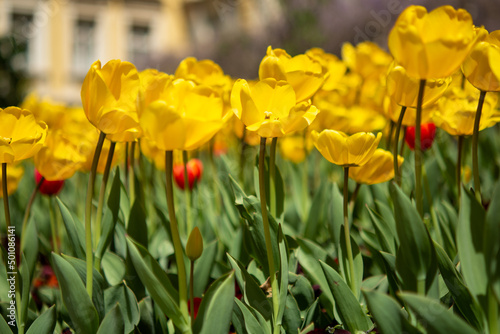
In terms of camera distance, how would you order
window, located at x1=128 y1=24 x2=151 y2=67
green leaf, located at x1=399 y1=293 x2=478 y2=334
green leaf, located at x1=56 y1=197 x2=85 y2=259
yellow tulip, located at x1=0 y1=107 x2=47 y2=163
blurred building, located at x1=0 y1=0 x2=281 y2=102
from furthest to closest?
window, located at x1=128 y1=24 x2=151 y2=67 < blurred building, located at x1=0 y1=0 x2=281 y2=102 < green leaf, located at x1=56 y1=197 x2=85 y2=259 < yellow tulip, located at x1=0 y1=107 x2=47 y2=163 < green leaf, located at x1=399 y1=293 x2=478 y2=334

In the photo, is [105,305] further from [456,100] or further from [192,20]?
[192,20]

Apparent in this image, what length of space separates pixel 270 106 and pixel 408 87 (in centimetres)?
20

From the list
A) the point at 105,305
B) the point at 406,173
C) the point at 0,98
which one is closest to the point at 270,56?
the point at 105,305

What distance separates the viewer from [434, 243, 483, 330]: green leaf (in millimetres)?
591

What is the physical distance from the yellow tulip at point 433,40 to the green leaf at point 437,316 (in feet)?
0.85

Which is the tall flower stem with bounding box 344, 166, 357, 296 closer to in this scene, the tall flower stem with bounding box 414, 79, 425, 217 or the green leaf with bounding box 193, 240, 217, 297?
the tall flower stem with bounding box 414, 79, 425, 217

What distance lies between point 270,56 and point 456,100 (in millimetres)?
376

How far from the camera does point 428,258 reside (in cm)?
56

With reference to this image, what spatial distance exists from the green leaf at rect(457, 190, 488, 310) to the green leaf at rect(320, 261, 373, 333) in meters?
0.16

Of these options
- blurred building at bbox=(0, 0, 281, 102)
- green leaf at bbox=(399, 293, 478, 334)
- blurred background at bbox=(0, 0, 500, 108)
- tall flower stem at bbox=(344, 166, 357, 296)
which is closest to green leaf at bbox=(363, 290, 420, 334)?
green leaf at bbox=(399, 293, 478, 334)

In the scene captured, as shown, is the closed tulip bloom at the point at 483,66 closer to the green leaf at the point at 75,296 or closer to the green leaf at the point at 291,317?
the green leaf at the point at 291,317

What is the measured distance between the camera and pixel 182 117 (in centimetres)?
51

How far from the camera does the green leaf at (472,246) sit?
53 cm

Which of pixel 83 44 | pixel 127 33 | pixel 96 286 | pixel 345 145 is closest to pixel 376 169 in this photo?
pixel 345 145
